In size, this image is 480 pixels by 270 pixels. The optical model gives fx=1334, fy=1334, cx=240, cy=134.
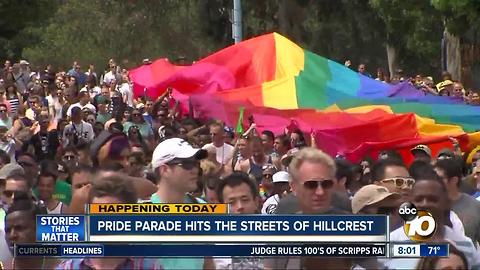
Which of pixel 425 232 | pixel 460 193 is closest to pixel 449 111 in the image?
pixel 460 193

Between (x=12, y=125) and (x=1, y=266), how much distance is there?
12931 mm

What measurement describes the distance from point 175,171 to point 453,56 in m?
31.5

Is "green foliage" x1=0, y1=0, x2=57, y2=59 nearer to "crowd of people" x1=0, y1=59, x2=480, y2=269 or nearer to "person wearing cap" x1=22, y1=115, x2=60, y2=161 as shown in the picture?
"person wearing cap" x1=22, y1=115, x2=60, y2=161

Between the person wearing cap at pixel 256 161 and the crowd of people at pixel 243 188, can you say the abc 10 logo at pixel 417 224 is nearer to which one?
the crowd of people at pixel 243 188

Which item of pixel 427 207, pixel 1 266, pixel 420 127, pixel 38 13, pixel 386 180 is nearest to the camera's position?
pixel 427 207

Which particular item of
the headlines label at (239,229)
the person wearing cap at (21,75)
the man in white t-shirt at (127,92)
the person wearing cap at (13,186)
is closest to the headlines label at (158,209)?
the headlines label at (239,229)

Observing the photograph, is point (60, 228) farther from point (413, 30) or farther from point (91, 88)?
point (413, 30)

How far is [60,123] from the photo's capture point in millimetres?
19766

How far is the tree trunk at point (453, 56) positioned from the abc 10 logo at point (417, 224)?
3173cm

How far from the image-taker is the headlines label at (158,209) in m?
5.82

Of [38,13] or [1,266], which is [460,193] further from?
[38,13]

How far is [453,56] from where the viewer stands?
3828 cm

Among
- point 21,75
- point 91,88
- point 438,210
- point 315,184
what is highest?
point 21,75

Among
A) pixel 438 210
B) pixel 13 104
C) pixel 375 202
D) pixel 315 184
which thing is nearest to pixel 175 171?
pixel 375 202
